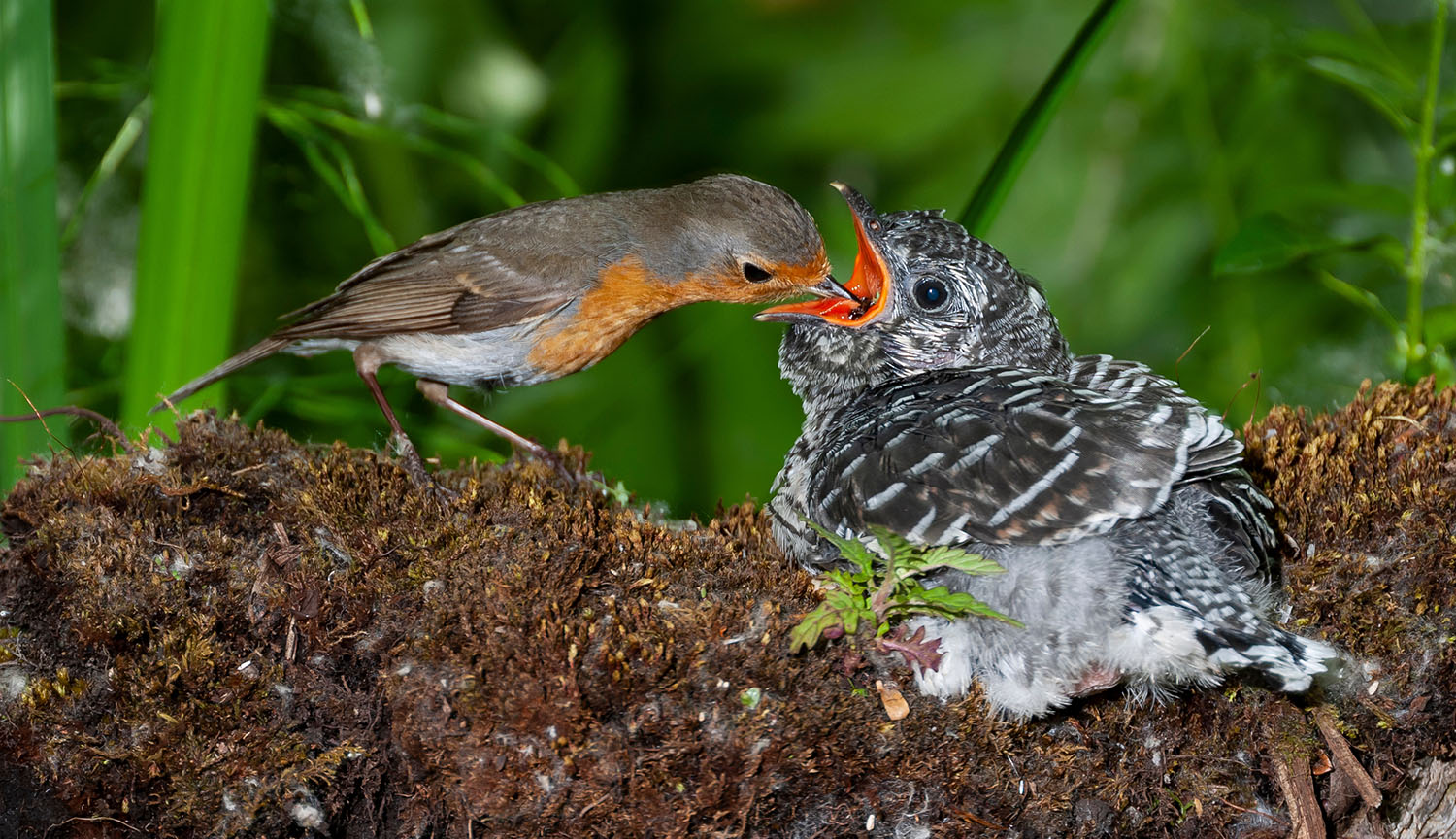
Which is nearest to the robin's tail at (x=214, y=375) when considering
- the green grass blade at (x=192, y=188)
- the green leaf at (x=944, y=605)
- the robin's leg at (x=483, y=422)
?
the green grass blade at (x=192, y=188)

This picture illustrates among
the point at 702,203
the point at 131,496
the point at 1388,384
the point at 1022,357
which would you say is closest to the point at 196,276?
the point at 131,496

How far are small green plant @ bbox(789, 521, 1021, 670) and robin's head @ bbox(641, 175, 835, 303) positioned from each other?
3.35 ft

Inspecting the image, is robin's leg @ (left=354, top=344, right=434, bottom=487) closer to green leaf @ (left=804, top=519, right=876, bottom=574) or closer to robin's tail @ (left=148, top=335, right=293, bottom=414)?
robin's tail @ (left=148, top=335, right=293, bottom=414)

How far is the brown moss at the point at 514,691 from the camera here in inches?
71.7

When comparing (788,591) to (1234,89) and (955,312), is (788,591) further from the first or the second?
(1234,89)

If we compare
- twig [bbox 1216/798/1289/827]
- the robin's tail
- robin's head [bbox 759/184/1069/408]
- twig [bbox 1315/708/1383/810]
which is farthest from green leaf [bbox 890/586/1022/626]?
the robin's tail

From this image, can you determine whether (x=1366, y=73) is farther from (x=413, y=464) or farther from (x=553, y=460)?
(x=413, y=464)

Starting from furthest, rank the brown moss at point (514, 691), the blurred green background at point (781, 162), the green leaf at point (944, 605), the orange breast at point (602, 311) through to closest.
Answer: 1. the blurred green background at point (781, 162)
2. the orange breast at point (602, 311)
3. the green leaf at point (944, 605)
4. the brown moss at point (514, 691)

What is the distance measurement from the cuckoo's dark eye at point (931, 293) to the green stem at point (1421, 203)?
4.80 ft

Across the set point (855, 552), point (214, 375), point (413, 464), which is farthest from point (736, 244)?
point (214, 375)

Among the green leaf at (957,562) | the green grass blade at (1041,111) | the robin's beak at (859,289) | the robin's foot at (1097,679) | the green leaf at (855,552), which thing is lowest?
the robin's foot at (1097,679)

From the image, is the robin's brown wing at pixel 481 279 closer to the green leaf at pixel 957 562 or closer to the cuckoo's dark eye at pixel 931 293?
the cuckoo's dark eye at pixel 931 293

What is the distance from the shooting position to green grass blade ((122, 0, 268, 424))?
294 centimetres

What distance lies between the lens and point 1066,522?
2055mm
